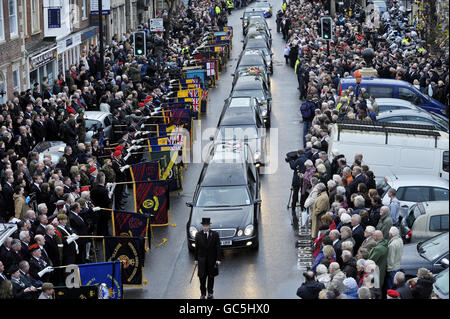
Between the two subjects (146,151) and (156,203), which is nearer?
(156,203)

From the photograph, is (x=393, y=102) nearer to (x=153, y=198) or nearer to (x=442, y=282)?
(x=153, y=198)

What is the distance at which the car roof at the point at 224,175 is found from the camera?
20125 mm

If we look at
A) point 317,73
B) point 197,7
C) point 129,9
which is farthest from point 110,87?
point 197,7

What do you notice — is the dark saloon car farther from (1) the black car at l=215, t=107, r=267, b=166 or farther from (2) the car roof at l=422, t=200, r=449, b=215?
(2) the car roof at l=422, t=200, r=449, b=215

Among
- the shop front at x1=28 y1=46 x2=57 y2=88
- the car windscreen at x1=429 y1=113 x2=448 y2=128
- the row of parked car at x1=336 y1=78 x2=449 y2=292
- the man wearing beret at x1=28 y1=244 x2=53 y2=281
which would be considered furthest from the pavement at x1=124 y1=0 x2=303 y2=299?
the shop front at x1=28 y1=46 x2=57 y2=88

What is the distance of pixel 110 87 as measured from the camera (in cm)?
3272

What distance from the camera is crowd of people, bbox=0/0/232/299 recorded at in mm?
15172

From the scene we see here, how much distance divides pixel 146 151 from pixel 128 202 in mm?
2238

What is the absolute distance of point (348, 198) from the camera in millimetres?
18688

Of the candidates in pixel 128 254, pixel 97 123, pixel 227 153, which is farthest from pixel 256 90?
pixel 128 254

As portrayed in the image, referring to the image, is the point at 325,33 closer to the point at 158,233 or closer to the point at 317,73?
the point at 317,73

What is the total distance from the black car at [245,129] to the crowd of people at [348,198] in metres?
1.61

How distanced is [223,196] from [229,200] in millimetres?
212

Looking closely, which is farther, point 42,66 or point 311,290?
point 42,66
